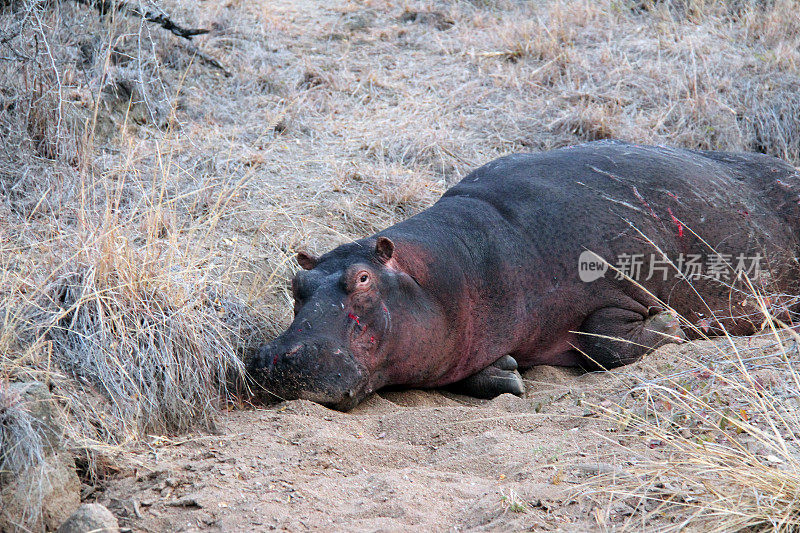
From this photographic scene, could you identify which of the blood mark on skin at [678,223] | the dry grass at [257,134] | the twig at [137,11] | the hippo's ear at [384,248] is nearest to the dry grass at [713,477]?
the dry grass at [257,134]

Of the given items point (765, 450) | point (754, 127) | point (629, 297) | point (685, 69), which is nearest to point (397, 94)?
point (685, 69)

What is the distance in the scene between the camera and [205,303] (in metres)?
4.21

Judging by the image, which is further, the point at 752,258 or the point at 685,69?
the point at 685,69

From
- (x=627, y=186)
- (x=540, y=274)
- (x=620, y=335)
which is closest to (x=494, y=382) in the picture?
(x=540, y=274)

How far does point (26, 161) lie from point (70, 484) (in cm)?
313

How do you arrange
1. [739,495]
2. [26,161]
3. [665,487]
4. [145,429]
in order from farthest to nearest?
[26,161], [145,429], [665,487], [739,495]

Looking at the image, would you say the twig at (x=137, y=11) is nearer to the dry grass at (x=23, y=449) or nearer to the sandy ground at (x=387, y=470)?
the sandy ground at (x=387, y=470)

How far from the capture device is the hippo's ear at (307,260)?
4414mm

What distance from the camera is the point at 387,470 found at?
3.29 meters

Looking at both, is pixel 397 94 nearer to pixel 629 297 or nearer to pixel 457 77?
pixel 457 77

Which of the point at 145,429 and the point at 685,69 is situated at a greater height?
the point at 685,69

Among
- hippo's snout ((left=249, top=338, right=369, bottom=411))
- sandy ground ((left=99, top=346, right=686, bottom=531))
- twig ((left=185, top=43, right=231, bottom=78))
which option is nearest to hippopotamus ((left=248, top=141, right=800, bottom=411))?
hippo's snout ((left=249, top=338, right=369, bottom=411))

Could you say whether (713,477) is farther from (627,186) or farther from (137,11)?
(137,11)

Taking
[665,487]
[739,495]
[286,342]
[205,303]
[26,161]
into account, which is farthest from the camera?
[26,161]
